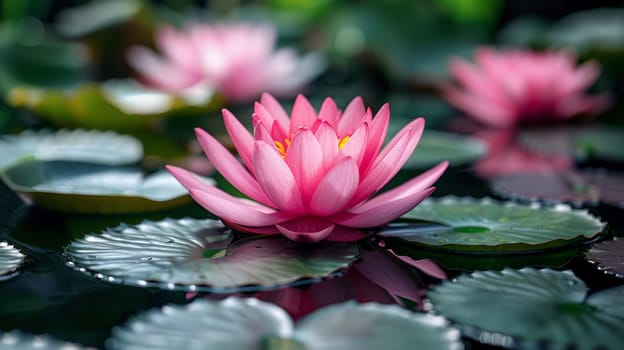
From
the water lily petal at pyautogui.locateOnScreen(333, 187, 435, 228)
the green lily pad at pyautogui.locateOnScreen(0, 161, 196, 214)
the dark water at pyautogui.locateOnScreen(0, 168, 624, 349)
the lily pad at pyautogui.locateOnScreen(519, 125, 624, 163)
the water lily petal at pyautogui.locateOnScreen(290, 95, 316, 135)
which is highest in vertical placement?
the lily pad at pyautogui.locateOnScreen(519, 125, 624, 163)

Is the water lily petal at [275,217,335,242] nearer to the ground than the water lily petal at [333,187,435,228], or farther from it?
nearer to the ground

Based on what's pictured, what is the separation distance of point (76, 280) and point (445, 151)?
1075 mm

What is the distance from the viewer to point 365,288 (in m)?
0.80

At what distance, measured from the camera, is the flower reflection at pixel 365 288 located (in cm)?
74

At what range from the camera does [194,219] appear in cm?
101

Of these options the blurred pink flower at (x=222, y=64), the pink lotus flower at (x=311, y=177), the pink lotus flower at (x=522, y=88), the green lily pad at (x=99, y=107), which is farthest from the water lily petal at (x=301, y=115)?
the blurred pink flower at (x=222, y=64)

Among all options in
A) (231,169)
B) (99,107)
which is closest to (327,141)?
(231,169)

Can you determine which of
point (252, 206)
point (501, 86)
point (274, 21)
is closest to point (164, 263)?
point (252, 206)

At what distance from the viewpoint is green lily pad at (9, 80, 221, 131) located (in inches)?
69.1

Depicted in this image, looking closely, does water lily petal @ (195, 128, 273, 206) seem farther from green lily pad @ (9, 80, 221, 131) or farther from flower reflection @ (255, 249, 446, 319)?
green lily pad @ (9, 80, 221, 131)

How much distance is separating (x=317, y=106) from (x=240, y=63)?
1.02 feet

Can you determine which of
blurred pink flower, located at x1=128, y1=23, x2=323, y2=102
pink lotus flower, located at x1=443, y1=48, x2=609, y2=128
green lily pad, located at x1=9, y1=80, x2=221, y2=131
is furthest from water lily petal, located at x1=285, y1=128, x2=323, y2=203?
blurred pink flower, located at x1=128, y1=23, x2=323, y2=102

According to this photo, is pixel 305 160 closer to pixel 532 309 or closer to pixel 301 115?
pixel 301 115

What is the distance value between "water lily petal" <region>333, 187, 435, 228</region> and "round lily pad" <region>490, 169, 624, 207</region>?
16.6 inches
